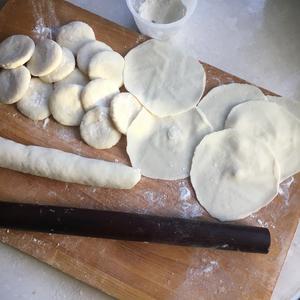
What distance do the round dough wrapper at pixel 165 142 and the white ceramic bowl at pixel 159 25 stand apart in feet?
0.88

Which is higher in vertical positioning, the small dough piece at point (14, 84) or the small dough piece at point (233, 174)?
the small dough piece at point (233, 174)

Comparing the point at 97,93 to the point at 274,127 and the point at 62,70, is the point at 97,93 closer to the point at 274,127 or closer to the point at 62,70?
the point at 62,70

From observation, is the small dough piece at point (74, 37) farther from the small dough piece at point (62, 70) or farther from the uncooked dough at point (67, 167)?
the uncooked dough at point (67, 167)

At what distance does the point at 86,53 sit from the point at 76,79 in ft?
0.25

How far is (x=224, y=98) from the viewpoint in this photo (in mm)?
1270

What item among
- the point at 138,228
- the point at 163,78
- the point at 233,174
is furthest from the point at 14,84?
the point at 233,174

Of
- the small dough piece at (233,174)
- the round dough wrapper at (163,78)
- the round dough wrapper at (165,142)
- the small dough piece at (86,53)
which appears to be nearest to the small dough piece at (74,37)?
the small dough piece at (86,53)

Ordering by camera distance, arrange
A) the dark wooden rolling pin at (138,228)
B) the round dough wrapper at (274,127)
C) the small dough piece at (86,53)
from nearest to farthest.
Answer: the dark wooden rolling pin at (138,228), the round dough wrapper at (274,127), the small dough piece at (86,53)

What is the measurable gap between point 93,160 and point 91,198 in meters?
0.10

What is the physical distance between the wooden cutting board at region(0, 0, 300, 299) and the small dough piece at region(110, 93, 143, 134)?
0.06 meters

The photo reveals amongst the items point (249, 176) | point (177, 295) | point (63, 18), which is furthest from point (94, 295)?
point (63, 18)

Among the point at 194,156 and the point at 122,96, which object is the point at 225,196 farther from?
the point at 122,96

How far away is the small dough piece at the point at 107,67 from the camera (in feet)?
4.16

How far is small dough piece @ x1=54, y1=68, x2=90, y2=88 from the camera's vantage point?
1.30m
